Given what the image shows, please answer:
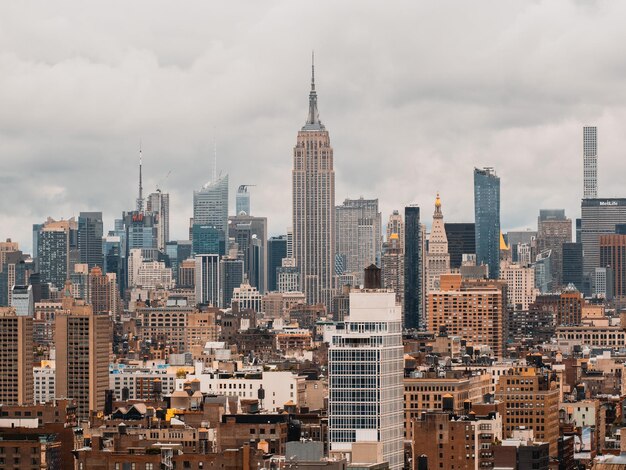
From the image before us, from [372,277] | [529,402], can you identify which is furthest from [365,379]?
[529,402]

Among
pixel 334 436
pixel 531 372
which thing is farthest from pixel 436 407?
pixel 334 436

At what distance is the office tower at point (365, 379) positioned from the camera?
139375 millimetres

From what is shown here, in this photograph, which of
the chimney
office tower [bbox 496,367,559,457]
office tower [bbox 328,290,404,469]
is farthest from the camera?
office tower [bbox 496,367,559,457]

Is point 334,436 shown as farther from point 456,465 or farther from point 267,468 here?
point 267,468

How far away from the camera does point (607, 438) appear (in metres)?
152

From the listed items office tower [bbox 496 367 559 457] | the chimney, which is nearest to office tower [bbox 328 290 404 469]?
the chimney

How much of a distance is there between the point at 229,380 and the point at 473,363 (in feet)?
67.8

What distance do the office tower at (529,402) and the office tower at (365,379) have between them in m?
11.5

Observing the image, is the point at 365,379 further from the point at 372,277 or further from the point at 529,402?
the point at 529,402

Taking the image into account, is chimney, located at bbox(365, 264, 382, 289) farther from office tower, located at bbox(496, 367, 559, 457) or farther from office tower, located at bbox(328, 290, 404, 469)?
office tower, located at bbox(496, 367, 559, 457)

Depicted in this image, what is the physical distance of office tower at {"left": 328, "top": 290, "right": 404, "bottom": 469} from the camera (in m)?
139

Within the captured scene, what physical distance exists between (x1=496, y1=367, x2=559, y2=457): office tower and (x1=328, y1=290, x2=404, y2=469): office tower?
11.5m

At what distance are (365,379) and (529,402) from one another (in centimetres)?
2256

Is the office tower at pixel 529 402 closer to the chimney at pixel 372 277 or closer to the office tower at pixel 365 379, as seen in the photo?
the office tower at pixel 365 379
